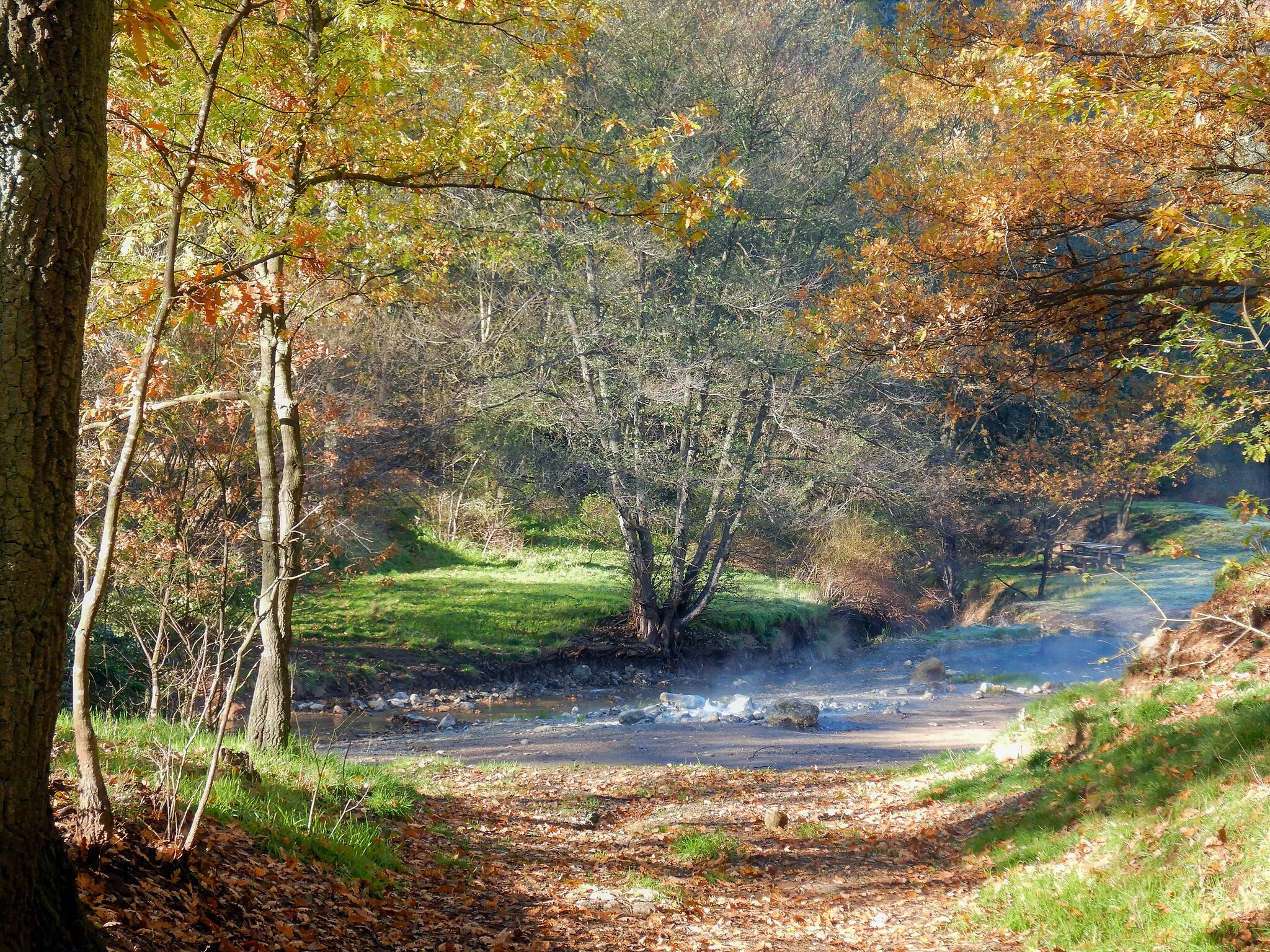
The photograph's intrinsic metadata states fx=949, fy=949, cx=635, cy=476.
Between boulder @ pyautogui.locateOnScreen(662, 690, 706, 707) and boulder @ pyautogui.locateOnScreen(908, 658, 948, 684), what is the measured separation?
476 cm

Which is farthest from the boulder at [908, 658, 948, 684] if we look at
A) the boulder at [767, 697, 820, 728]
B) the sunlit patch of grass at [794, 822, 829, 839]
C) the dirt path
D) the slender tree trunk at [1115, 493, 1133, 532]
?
the slender tree trunk at [1115, 493, 1133, 532]

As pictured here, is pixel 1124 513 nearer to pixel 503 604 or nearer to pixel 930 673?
pixel 930 673

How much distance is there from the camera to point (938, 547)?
→ 1045 inches

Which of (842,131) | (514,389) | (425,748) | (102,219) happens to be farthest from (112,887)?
(842,131)

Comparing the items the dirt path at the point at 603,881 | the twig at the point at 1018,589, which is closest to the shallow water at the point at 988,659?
the twig at the point at 1018,589

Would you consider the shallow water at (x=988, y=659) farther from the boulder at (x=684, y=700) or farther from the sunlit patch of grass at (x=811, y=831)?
the sunlit patch of grass at (x=811, y=831)

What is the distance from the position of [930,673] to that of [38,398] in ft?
61.3

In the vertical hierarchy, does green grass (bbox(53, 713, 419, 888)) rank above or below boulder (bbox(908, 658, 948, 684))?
above

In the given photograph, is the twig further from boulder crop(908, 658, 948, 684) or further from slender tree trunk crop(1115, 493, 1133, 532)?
boulder crop(908, 658, 948, 684)

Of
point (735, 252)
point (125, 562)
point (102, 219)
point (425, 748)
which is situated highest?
point (735, 252)

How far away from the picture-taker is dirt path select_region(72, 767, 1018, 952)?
4.12 m

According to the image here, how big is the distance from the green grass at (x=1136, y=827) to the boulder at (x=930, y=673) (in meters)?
10.8

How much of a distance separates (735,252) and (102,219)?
17170 millimetres

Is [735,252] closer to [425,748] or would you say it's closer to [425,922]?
[425,748]
